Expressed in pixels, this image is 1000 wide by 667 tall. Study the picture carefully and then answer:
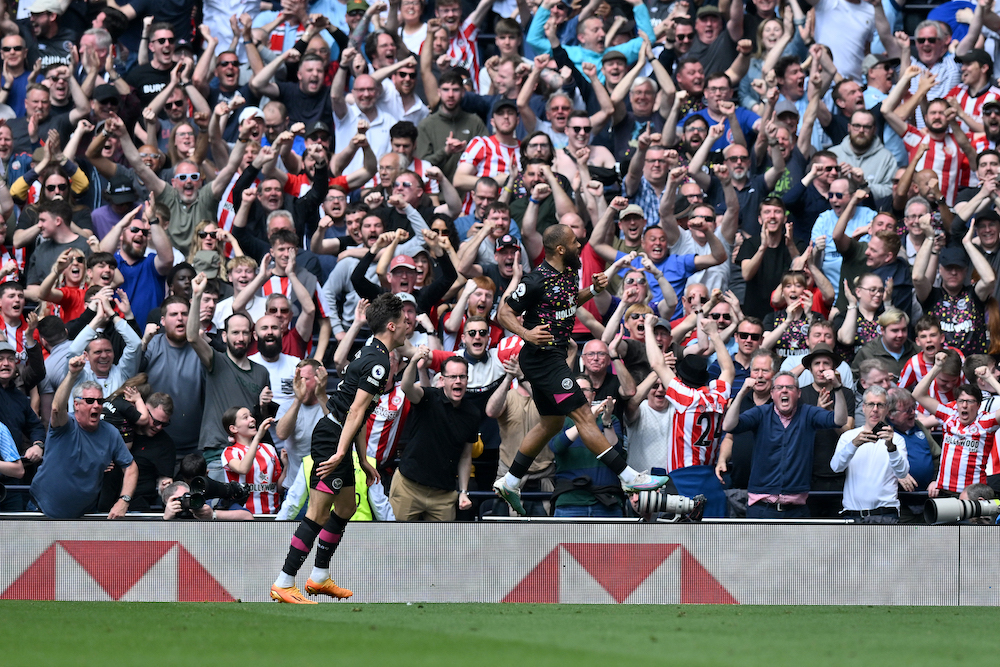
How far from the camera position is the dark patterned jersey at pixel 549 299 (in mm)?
9922

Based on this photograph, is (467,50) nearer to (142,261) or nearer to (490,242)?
(490,242)

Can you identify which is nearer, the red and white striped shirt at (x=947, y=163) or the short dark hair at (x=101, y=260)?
the short dark hair at (x=101, y=260)

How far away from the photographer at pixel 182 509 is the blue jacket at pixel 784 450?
14.0 feet

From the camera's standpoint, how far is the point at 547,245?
33.2 ft

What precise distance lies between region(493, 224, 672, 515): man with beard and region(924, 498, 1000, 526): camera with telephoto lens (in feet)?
7.14

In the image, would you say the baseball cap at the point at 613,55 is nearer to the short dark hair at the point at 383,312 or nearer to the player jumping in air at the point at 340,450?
the player jumping in air at the point at 340,450

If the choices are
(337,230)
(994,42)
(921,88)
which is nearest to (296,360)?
(337,230)

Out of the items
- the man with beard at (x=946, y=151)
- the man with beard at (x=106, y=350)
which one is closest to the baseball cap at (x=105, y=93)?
the man with beard at (x=106, y=350)

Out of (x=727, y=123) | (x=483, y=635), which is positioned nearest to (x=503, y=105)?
(x=727, y=123)

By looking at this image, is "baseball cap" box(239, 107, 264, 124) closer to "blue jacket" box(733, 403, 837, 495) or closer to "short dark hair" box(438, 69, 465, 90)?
"short dark hair" box(438, 69, 465, 90)

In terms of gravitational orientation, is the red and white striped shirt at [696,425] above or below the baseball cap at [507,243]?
below

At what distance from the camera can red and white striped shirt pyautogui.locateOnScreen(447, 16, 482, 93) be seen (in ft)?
56.1

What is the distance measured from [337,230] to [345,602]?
5176 millimetres

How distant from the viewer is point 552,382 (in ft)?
32.8
